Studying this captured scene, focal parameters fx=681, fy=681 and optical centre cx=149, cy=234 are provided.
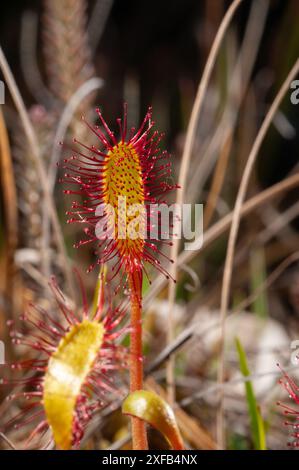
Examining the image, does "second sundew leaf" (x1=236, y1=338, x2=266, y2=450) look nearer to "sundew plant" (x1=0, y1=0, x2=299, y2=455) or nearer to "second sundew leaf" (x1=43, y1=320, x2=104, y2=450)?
"sundew plant" (x1=0, y1=0, x2=299, y2=455)

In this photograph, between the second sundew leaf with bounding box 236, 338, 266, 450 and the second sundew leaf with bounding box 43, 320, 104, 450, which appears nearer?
the second sundew leaf with bounding box 43, 320, 104, 450

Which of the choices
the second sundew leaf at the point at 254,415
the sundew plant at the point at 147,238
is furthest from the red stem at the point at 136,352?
the second sundew leaf at the point at 254,415

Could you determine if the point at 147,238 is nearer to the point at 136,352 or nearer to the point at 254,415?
the point at 136,352

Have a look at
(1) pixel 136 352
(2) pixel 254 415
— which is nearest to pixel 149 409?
(1) pixel 136 352

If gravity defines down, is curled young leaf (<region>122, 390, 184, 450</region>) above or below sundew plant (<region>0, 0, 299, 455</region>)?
below

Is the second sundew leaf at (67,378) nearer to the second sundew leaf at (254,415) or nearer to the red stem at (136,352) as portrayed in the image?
the red stem at (136,352)

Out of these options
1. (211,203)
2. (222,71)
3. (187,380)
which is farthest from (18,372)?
(222,71)

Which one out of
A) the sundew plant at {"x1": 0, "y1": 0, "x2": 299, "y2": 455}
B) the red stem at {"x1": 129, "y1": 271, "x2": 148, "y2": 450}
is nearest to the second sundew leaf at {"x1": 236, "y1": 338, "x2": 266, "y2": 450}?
the sundew plant at {"x1": 0, "y1": 0, "x2": 299, "y2": 455}

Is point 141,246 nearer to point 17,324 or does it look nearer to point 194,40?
point 17,324
